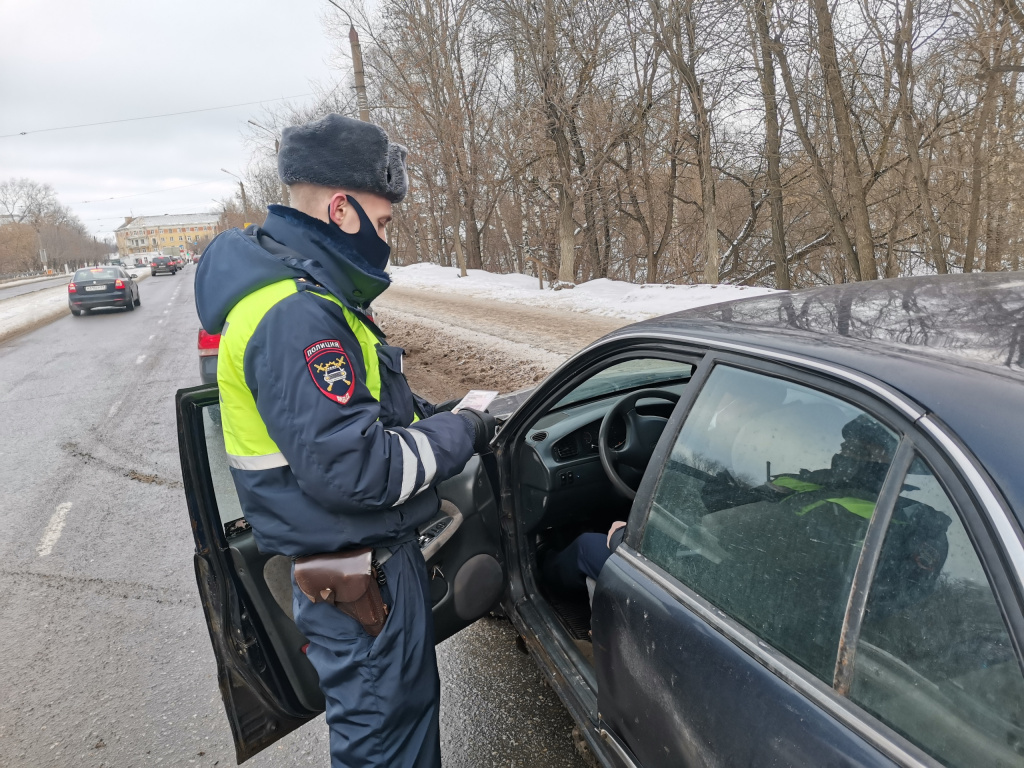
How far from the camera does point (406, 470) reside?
1.63 metres

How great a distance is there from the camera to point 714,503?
4.78ft

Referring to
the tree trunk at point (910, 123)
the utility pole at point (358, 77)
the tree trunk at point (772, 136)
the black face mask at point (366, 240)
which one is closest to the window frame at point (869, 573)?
the black face mask at point (366, 240)

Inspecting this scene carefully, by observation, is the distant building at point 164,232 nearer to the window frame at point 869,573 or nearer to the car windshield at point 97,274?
the car windshield at point 97,274

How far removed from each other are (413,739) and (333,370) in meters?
1.03

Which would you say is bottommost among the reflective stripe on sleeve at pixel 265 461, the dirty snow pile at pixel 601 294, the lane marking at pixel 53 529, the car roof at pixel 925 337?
the lane marking at pixel 53 529

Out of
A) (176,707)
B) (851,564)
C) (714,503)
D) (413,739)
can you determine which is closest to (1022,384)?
(851,564)

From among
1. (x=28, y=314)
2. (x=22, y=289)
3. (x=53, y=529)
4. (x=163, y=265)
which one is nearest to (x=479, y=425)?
(x=53, y=529)

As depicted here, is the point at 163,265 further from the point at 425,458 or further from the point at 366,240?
the point at 425,458

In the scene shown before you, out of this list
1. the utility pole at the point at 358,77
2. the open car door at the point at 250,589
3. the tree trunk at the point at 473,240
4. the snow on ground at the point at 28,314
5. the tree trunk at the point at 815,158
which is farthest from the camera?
the tree trunk at the point at 473,240

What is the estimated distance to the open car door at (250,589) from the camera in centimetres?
193

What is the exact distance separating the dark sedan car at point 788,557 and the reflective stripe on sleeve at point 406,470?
1.78ft

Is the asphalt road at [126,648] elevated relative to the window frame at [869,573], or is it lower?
lower

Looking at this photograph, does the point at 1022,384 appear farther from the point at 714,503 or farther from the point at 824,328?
the point at 714,503

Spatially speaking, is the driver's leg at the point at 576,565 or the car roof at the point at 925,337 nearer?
the car roof at the point at 925,337
